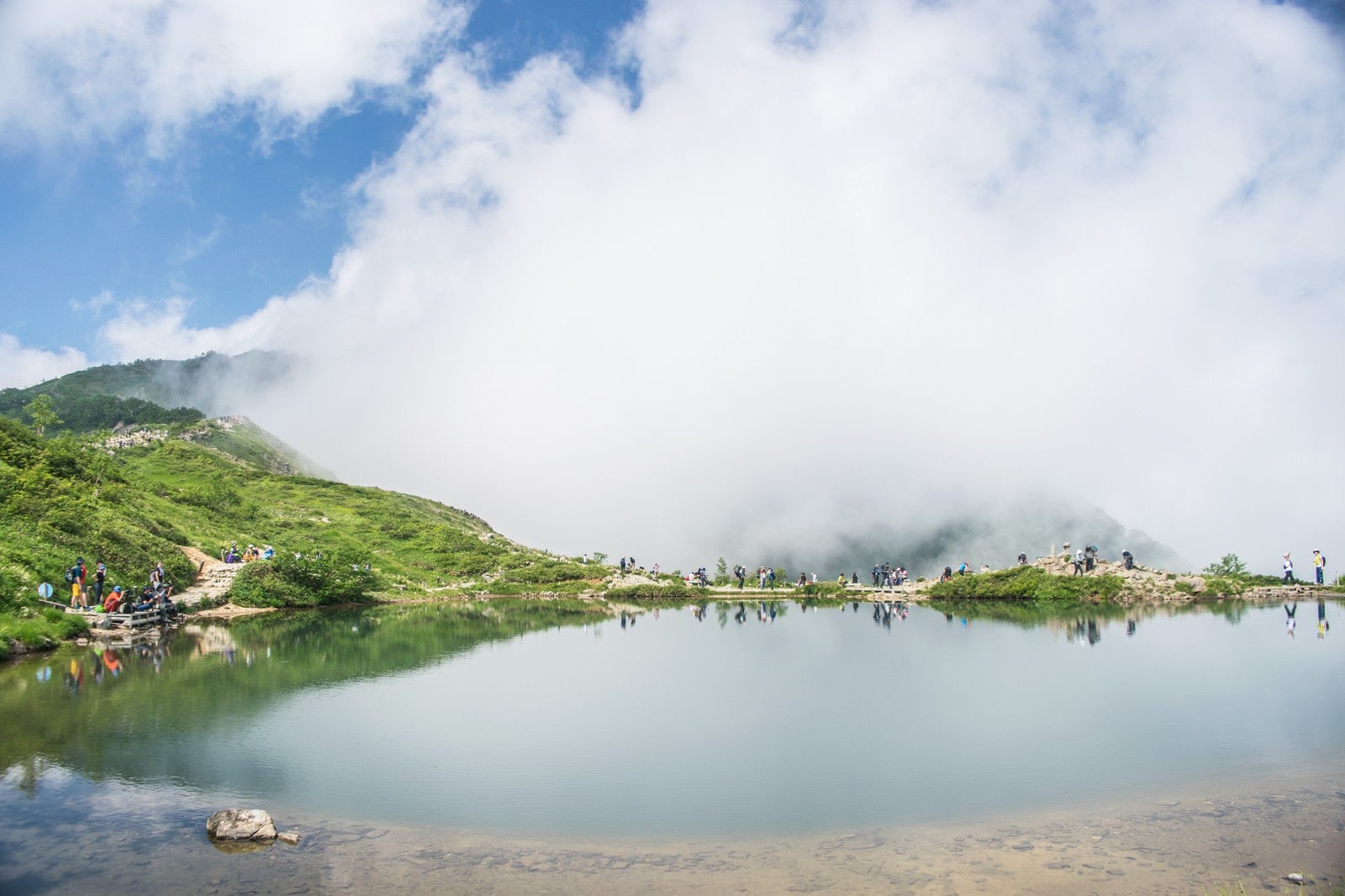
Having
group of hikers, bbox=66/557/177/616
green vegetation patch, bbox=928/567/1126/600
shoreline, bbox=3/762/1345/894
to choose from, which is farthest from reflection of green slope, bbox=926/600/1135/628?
group of hikers, bbox=66/557/177/616

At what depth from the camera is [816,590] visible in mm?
71938

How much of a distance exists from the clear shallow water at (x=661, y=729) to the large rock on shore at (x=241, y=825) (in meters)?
0.88

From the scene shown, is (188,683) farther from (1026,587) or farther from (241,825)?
(1026,587)

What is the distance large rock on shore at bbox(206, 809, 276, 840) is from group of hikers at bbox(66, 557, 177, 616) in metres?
29.2

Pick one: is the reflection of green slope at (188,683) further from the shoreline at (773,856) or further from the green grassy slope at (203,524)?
the green grassy slope at (203,524)

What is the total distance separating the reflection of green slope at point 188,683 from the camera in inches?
765

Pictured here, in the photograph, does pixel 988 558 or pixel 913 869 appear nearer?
pixel 913 869

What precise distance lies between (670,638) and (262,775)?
28.7 meters

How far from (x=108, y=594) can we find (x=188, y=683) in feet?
55.3

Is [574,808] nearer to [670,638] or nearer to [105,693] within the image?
[105,693]

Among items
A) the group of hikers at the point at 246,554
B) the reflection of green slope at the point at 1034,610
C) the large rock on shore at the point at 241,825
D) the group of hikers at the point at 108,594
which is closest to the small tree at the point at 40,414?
the group of hikers at the point at 246,554

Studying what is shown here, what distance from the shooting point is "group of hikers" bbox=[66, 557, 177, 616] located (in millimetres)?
37875

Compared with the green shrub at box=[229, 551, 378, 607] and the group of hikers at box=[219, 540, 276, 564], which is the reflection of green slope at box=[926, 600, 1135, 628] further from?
the group of hikers at box=[219, 540, 276, 564]

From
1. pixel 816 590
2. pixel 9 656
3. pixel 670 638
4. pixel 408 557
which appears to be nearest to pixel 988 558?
pixel 816 590
